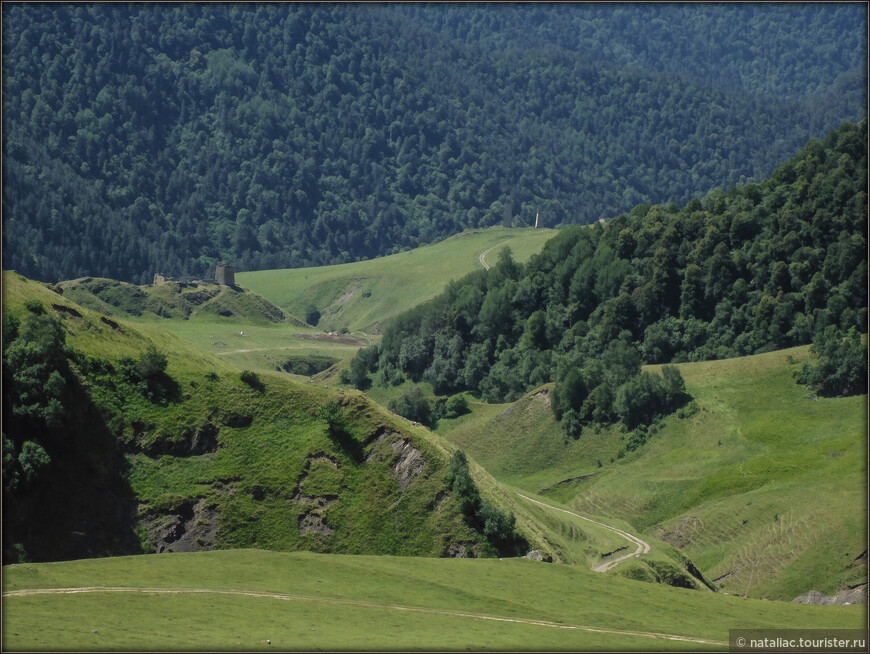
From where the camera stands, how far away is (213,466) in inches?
3191

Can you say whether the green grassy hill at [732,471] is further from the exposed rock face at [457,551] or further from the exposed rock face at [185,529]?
the exposed rock face at [185,529]

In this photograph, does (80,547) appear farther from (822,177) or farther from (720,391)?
(822,177)

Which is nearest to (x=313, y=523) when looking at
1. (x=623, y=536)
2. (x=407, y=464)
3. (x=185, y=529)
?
(x=407, y=464)

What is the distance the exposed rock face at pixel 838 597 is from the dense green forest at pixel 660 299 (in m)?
51.7

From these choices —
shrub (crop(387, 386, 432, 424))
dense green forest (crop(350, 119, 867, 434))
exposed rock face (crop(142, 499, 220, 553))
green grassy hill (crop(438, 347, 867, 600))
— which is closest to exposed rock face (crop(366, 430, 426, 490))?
exposed rock face (crop(142, 499, 220, 553))

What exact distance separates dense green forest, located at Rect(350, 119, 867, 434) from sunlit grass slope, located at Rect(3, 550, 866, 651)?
2930 inches

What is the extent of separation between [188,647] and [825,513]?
63.9 meters

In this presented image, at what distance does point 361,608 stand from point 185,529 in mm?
16890

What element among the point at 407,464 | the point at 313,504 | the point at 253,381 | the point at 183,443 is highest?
the point at 253,381

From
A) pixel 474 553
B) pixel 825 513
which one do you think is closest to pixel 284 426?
pixel 474 553

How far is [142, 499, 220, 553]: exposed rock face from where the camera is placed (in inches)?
3014

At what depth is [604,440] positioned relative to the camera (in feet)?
478

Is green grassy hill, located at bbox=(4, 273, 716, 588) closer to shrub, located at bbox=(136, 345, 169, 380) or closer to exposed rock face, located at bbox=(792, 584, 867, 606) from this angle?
shrub, located at bbox=(136, 345, 169, 380)

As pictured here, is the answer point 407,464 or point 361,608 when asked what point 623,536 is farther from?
point 361,608
